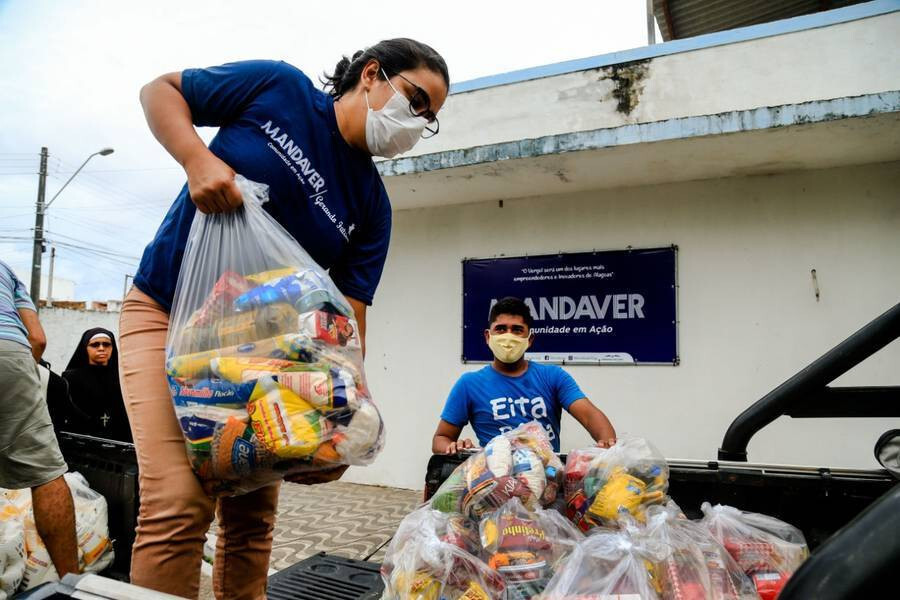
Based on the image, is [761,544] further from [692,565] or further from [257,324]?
[257,324]

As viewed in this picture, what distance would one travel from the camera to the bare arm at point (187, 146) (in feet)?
4.00

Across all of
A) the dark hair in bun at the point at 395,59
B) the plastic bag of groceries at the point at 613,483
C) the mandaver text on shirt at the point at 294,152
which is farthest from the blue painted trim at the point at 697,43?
the mandaver text on shirt at the point at 294,152

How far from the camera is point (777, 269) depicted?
4.39m

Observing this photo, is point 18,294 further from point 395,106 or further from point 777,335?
point 777,335

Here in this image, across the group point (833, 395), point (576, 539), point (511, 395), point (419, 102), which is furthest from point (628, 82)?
point (576, 539)

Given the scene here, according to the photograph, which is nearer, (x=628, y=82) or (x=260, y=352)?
(x=260, y=352)

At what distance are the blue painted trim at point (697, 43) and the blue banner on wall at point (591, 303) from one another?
5.34 ft

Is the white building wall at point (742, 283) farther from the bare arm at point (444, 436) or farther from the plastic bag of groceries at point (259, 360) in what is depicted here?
the plastic bag of groceries at point (259, 360)

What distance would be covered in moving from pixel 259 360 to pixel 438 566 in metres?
0.71

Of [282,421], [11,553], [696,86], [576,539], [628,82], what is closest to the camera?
[282,421]

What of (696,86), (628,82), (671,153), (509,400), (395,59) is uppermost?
(628,82)

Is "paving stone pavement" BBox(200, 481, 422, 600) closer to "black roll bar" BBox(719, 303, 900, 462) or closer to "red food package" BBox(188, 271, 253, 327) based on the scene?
"black roll bar" BBox(719, 303, 900, 462)

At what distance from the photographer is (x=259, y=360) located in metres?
1.13

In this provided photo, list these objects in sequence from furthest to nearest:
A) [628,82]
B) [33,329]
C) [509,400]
A: [628,82] → [509,400] → [33,329]
